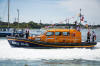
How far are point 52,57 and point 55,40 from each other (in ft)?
10.5

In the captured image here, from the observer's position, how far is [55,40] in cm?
1683

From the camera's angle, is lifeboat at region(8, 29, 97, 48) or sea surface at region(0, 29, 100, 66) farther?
lifeboat at region(8, 29, 97, 48)

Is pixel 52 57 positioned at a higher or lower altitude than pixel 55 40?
lower

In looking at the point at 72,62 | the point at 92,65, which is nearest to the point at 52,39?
the point at 72,62

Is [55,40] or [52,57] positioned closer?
[52,57]

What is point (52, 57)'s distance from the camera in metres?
13.9

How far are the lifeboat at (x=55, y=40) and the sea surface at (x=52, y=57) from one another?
502 millimetres

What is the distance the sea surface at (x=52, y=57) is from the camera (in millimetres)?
12344

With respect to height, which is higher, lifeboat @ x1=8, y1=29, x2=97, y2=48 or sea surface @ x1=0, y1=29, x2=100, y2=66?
lifeboat @ x1=8, y1=29, x2=97, y2=48

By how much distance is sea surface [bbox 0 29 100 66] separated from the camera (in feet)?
40.5

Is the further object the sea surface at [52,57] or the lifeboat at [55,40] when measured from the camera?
the lifeboat at [55,40]

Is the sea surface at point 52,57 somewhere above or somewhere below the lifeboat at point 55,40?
below

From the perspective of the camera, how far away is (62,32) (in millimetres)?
16766

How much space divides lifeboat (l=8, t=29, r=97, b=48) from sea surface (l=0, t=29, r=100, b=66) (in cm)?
50
